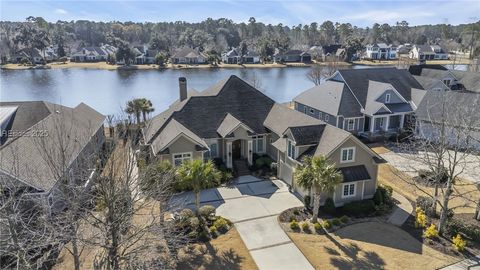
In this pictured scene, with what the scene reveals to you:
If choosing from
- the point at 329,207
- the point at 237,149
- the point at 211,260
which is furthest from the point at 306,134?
the point at 211,260

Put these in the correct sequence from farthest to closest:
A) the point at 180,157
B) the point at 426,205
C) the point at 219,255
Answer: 1. the point at 180,157
2. the point at 426,205
3. the point at 219,255

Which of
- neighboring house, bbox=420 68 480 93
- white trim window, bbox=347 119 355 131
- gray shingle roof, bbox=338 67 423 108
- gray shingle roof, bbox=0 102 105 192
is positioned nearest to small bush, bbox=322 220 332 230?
gray shingle roof, bbox=0 102 105 192

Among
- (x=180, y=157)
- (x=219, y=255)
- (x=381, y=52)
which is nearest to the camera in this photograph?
(x=219, y=255)

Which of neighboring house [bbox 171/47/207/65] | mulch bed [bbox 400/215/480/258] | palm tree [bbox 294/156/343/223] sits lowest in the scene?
mulch bed [bbox 400/215/480/258]

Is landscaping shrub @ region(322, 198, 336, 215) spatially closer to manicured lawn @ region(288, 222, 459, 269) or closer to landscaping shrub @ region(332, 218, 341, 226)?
landscaping shrub @ region(332, 218, 341, 226)

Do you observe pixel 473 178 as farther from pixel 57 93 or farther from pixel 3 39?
pixel 3 39

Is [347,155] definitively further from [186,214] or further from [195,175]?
[186,214]

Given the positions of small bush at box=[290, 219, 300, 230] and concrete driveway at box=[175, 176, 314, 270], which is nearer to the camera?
concrete driveway at box=[175, 176, 314, 270]

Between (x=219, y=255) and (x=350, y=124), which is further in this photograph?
(x=350, y=124)
